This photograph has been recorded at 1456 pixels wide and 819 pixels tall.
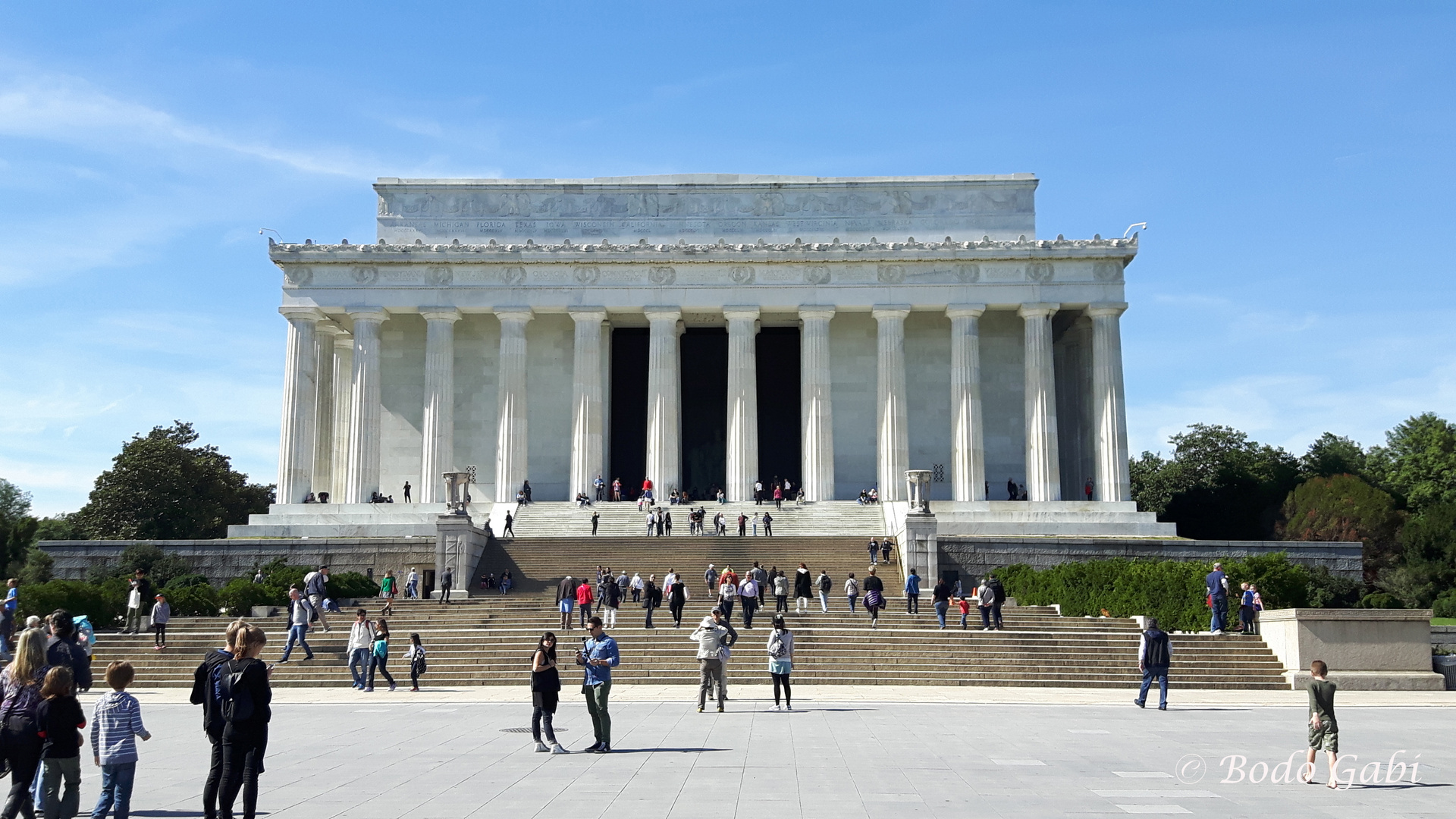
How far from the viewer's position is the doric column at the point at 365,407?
193ft

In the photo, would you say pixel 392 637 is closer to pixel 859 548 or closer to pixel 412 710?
pixel 412 710

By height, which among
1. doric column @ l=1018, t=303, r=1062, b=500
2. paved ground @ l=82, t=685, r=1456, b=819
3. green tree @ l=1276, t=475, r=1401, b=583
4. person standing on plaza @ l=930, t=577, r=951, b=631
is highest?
doric column @ l=1018, t=303, r=1062, b=500

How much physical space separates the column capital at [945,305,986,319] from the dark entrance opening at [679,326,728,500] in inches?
505

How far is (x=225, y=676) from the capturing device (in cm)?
1089

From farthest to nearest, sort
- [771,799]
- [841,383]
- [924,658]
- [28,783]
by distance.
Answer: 1. [841,383]
2. [924,658]
3. [771,799]
4. [28,783]

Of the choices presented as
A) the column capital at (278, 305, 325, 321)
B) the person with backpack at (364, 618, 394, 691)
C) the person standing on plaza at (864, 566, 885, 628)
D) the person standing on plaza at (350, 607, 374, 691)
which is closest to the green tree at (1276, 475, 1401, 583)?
the person standing on plaza at (864, 566, 885, 628)

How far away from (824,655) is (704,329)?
38840 mm

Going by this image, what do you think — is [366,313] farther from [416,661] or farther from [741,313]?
[416,661]

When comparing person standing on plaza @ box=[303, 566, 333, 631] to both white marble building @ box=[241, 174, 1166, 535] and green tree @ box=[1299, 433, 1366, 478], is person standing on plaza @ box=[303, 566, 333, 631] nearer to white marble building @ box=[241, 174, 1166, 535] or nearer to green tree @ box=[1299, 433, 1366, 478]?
white marble building @ box=[241, 174, 1166, 535]

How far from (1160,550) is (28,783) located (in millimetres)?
42391

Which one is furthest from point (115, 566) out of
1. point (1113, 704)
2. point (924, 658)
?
point (1113, 704)

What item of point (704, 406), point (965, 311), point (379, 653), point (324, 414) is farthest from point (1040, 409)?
point (379, 653)

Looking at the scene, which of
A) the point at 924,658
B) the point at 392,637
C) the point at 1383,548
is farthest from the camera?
the point at 1383,548

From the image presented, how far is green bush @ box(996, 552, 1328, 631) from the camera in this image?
33.2 m
